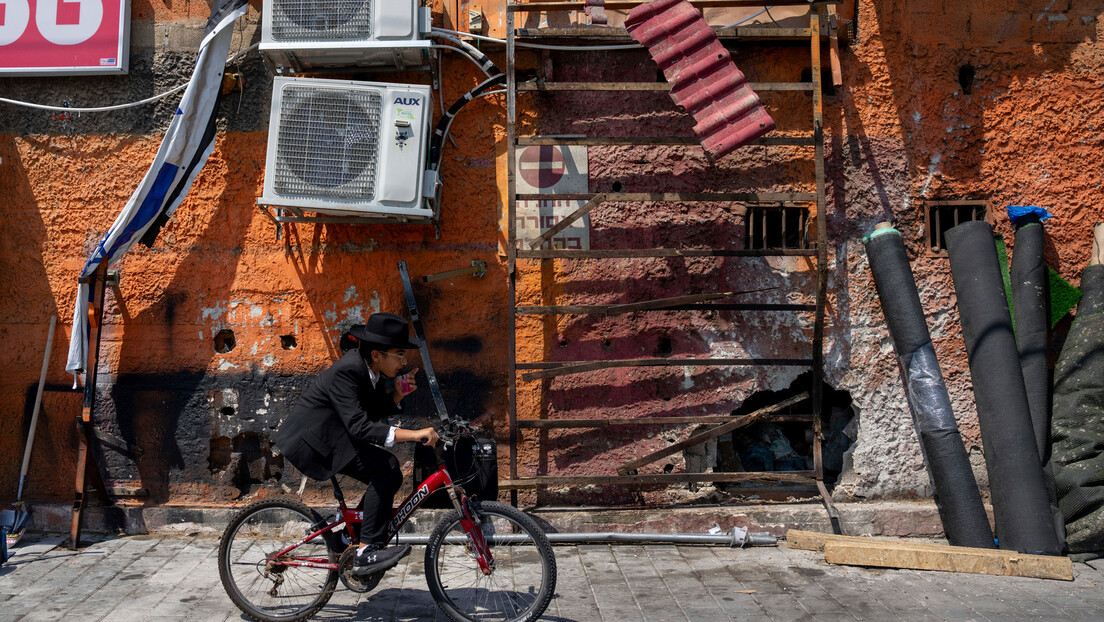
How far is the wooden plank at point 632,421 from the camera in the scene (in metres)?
5.41

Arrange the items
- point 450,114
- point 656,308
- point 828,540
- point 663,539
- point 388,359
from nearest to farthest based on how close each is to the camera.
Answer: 1. point 388,359
2. point 828,540
3. point 663,539
4. point 656,308
5. point 450,114

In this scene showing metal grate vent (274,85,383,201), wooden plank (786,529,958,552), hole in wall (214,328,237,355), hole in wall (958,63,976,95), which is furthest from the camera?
hole in wall (958,63,976,95)

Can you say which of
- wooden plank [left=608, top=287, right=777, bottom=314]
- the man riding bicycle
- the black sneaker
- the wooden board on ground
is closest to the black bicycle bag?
the man riding bicycle

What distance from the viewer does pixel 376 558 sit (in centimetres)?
400

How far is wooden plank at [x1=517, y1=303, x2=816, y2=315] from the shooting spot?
5383 millimetres

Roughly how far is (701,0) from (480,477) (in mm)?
3394

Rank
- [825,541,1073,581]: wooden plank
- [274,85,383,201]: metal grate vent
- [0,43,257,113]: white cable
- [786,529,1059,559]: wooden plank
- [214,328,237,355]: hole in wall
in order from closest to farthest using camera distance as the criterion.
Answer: [825,541,1073,581]: wooden plank
[786,529,1059,559]: wooden plank
[274,85,383,201]: metal grate vent
[0,43,257,113]: white cable
[214,328,237,355]: hole in wall

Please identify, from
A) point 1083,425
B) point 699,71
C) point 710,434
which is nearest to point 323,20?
point 699,71

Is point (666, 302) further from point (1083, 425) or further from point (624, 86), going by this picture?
point (1083, 425)

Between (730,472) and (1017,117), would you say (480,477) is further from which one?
(1017,117)

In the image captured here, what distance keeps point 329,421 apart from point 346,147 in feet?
6.66

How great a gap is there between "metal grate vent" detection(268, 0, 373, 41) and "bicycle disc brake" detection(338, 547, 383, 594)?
3263 millimetres

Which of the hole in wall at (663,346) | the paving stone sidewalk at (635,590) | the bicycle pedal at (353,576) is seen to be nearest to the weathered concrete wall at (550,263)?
the hole in wall at (663,346)

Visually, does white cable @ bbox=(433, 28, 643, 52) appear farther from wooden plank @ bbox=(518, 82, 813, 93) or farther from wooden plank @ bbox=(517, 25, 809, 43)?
wooden plank @ bbox=(518, 82, 813, 93)
